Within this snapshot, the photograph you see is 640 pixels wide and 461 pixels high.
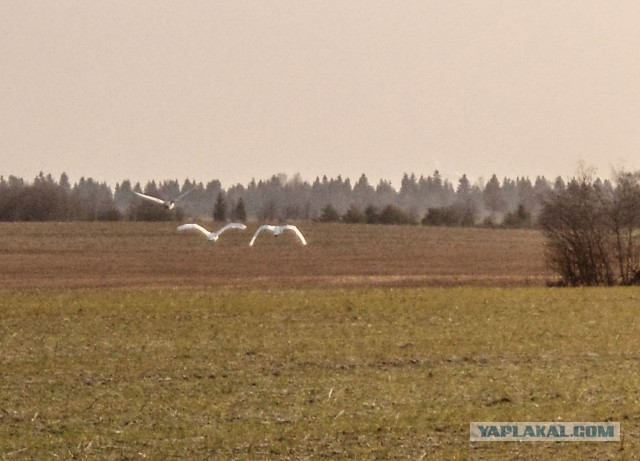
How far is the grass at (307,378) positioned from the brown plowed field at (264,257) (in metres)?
19.0

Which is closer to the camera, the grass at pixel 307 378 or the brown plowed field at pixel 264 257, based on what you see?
the grass at pixel 307 378

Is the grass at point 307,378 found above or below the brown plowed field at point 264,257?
below

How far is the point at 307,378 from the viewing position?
59.1 ft

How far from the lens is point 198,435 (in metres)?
13.4

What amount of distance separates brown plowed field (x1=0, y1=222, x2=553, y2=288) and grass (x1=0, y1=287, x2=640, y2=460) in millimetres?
18997

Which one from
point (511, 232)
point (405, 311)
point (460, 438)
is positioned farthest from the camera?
point (511, 232)

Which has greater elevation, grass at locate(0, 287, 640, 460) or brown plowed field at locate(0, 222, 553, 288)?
brown plowed field at locate(0, 222, 553, 288)

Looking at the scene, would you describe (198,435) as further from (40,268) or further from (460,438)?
(40,268)

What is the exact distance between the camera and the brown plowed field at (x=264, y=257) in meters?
51.2

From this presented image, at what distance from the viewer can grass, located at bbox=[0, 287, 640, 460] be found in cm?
1302

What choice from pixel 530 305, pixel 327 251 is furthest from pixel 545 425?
pixel 327 251

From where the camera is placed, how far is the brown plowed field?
5119cm

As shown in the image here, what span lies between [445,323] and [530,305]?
19.4 ft

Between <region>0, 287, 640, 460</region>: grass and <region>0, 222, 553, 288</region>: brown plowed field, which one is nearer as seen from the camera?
<region>0, 287, 640, 460</region>: grass
